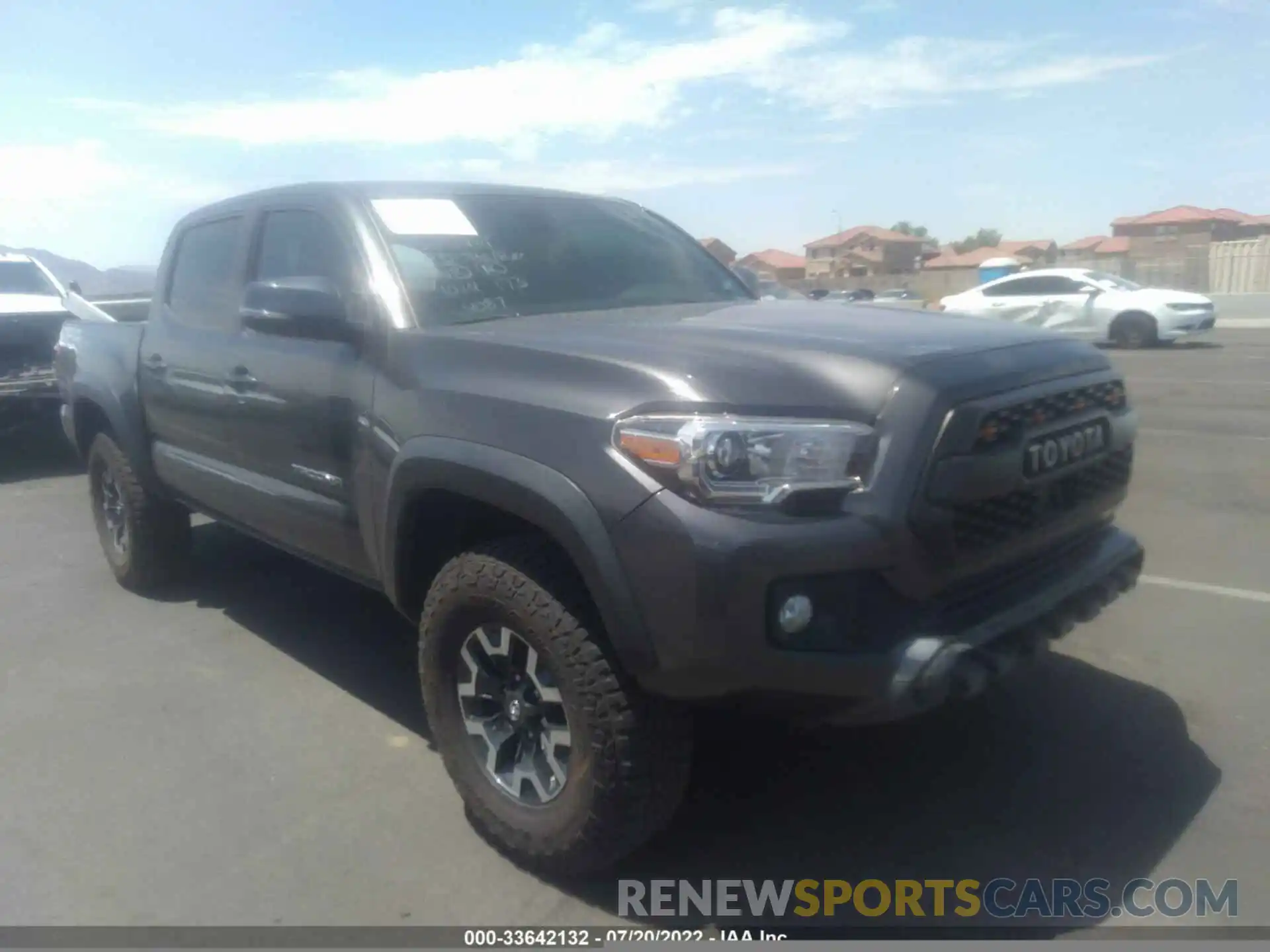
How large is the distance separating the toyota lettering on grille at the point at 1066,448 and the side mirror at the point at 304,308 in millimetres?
2105

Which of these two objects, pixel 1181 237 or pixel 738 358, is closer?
pixel 738 358

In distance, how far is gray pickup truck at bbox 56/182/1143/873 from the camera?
2684mm

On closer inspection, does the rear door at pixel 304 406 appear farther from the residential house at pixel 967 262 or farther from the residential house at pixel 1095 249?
the residential house at pixel 1095 249

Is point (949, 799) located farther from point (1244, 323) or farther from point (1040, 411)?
point (1244, 323)

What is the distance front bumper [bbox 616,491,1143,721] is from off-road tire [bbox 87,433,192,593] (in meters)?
3.72

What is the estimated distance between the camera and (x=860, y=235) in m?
92.9

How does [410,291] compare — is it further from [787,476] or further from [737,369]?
[787,476]

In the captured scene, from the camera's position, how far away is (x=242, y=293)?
4641 mm

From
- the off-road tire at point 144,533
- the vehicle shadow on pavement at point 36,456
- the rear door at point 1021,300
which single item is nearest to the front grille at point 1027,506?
the off-road tire at point 144,533

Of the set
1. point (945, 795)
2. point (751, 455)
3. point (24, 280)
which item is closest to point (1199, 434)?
point (945, 795)

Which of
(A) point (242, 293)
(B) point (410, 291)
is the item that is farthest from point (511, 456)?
(A) point (242, 293)

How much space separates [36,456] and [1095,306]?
16431mm

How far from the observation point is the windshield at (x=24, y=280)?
11.4 metres

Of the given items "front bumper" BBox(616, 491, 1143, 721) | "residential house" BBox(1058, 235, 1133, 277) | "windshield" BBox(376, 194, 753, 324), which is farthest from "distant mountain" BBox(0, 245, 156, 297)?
"residential house" BBox(1058, 235, 1133, 277)
